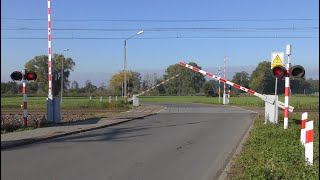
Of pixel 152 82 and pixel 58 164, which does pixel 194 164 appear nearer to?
pixel 58 164

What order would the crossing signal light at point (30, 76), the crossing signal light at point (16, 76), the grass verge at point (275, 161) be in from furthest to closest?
the crossing signal light at point (30, 76) → the crossing signal light at point (16, 76) → the grass verge at point (275, 161)

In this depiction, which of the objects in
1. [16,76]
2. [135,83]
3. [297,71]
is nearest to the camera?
[297,71]

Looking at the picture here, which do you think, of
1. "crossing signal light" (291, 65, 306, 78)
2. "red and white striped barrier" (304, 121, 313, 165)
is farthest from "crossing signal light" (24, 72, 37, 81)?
"red and white striped barrier" (304, 121, 313, 165)

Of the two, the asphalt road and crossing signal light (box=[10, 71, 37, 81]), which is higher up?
crossing signal light (box=[10, 71, 37, 81])

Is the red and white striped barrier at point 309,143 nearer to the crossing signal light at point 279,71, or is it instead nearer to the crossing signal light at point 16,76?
the crossing signal light at point 279,71

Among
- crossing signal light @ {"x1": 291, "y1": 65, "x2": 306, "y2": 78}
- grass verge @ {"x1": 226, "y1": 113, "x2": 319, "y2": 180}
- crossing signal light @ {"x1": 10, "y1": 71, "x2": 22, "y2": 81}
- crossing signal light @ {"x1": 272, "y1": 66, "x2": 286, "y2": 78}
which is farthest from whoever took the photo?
crossing signal light @ {"x1": 10, "y1": 71, "x2": 22, "y2": 81}

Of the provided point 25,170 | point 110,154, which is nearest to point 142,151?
point 110,154

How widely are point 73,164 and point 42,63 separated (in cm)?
8388

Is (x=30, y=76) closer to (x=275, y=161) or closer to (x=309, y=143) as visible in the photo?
(x=275, y=161)

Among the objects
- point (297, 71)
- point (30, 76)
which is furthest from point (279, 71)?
point (30, 76)

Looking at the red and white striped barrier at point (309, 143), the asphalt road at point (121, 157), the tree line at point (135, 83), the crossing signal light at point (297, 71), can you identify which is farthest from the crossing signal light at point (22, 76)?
the tree line at point (135, 83)

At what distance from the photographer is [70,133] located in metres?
17.4

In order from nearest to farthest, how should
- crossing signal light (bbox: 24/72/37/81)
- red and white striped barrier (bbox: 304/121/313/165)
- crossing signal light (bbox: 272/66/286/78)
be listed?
red and white striped barrier (bbox: 304/121/313/165) < crossing signal light (bbox: 272/66/286/78) < crossing signal light (bbox: 24/72/37/81)

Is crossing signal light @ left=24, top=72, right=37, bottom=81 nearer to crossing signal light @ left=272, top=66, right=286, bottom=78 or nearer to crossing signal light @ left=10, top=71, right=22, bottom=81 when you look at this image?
crossing signal light @ left=10, top=71, right=22, bottom=81
